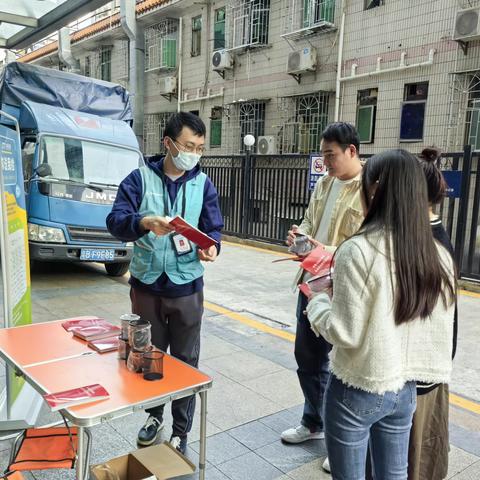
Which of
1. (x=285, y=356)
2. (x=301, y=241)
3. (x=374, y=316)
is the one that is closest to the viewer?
(x=374, y=316)

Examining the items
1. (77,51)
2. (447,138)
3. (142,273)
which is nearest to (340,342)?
(142,273)

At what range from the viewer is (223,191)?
1127 cm

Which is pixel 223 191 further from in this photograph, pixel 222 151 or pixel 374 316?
pixel 374 316

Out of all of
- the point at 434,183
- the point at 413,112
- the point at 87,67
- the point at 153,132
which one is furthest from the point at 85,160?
the point at 87,67

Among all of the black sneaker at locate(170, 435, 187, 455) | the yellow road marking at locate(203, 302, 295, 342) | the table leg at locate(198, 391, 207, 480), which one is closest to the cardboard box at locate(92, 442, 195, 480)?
the table leg at locate(198, 391, 207, 480)

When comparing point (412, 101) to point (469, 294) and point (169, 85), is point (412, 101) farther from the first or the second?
point (169, 85)

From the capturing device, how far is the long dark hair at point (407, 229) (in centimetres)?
156

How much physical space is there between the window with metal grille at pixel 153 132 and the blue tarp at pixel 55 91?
31.4 feet

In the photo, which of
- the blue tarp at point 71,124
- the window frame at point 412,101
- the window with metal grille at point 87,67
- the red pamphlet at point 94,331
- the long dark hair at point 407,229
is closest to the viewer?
the long dark hair at point 407,229

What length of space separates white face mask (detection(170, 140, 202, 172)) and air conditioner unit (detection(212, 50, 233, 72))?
1254 cm

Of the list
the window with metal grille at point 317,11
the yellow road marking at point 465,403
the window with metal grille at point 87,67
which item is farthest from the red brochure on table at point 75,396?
the window with metal grille at point 87,67

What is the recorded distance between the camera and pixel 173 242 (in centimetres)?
257

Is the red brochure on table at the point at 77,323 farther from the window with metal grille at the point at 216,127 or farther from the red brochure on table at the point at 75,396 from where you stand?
the window with metal grille at the point at 216,127

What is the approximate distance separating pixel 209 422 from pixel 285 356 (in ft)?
4.37
